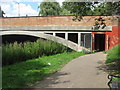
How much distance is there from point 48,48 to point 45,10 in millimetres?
24866

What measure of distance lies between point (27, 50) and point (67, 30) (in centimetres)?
653

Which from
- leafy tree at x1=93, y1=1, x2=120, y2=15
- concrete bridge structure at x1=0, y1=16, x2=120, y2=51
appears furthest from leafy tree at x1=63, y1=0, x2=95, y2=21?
concrete bridge structure at x1=0, y1=16, x2=120, y2=51

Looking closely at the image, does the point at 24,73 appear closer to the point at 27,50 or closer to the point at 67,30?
the point at 27,50

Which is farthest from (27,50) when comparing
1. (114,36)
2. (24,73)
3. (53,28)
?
(114,36)

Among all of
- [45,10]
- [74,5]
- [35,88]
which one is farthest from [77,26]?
[45,10]

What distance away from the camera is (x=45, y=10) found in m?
36.8

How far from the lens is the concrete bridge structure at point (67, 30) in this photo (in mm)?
15577

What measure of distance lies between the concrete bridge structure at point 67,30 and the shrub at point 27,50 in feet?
4.64

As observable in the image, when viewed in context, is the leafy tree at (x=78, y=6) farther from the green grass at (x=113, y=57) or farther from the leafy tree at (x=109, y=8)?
the green grass at (x=113, y=57)

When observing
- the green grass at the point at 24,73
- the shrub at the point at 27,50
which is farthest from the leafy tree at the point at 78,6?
the shrub at the point at 27,50

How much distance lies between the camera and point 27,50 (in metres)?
11.5

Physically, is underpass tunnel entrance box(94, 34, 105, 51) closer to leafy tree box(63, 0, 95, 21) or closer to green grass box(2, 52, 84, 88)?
green grass box(2, 52, 84, 88)

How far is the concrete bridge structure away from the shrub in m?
1.41

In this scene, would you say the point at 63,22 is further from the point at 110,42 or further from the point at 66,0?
the point at 66,0
